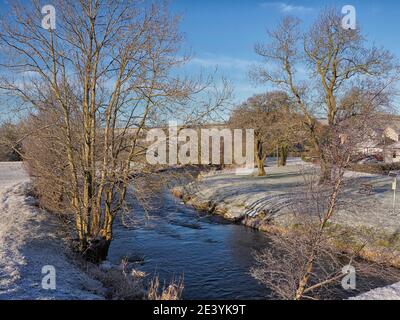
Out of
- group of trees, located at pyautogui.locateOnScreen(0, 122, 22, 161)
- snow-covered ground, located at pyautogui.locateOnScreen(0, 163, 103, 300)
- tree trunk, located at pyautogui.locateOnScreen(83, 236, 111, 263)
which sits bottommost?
tree trunk, located at pyautogui.locateOnScreen(83, 236, 111, 263)

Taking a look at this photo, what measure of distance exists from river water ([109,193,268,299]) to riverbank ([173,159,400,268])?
5.35 feet

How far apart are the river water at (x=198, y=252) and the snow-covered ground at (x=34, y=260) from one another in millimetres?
2904

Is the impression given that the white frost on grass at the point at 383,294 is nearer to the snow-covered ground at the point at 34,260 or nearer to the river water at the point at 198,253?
the river water at the point at 198,253

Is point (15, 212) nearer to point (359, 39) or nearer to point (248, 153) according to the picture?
point (359, 39)

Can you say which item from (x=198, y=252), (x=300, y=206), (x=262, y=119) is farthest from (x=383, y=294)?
(x=262, y=119)

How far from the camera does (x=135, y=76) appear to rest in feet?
39.7

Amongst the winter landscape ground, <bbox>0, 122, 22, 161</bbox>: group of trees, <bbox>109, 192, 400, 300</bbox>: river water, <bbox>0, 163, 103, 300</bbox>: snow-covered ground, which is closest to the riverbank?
the winter landscape ground

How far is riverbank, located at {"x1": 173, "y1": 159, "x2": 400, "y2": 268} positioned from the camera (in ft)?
37.7

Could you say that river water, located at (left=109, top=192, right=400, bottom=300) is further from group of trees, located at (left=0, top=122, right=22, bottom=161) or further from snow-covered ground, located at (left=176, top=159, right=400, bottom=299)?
group of trees, located at (left=0, top=122, right=22, bottom=161)

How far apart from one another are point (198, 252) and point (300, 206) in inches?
271

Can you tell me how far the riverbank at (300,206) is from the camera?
1148cm

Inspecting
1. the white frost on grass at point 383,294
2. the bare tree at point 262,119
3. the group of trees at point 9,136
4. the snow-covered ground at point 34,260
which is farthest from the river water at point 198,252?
the bare tree at point 262,119
